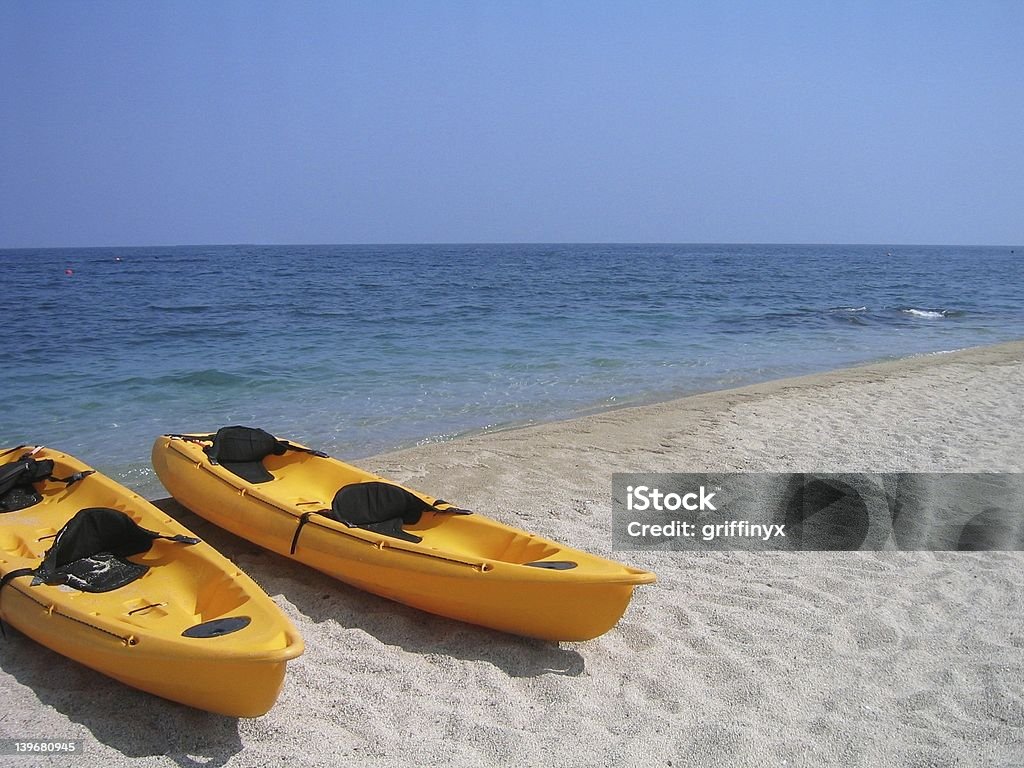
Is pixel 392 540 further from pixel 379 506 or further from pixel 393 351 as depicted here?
pixel 393 351

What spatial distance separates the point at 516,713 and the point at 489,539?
3.98 ft

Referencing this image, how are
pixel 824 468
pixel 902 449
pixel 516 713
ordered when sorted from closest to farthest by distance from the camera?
pixel 516 713
pixel 824 468
pixel 902 449

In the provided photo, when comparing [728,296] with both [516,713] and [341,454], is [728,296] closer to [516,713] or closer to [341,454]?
[341,454]

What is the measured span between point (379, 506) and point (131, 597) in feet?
5.00

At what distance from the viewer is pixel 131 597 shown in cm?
414

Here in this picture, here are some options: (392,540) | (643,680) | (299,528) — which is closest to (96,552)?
(299,528)

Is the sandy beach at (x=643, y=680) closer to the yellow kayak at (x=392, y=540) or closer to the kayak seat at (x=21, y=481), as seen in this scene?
the yellow kayak at (x=392, y=540)

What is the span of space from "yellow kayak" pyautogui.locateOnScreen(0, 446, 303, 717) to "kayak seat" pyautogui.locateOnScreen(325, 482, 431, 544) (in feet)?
3.00

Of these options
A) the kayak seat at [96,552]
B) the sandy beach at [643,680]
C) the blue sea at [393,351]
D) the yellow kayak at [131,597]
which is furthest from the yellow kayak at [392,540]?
the blue sea at [393,351]

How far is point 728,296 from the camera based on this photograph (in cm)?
2712

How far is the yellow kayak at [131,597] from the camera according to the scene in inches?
126

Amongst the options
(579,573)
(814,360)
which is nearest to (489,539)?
(579,573)

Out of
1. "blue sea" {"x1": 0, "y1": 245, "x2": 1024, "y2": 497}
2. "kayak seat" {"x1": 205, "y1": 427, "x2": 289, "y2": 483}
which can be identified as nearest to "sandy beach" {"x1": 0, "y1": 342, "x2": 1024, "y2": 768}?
"kayak seat" {"x1": 205, "y1": 427, "x2": 289, "y2": 483}

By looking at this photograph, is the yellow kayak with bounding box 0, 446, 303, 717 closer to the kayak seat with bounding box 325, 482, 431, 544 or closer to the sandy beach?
the sandy beach
